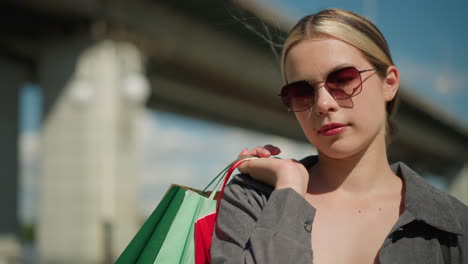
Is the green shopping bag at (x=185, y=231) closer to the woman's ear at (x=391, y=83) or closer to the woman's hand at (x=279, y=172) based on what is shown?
the woman's hand at (x=279, y=172)

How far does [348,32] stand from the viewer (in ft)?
5.91

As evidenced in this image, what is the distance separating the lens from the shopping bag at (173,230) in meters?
1.87

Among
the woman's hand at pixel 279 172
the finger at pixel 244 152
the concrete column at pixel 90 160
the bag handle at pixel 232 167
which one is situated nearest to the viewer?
the woman's hand at pixel 279 172

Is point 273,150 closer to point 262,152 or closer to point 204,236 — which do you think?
point 262,152

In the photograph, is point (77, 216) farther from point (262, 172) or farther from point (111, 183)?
point (262, 172)

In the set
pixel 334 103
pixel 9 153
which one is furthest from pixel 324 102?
pixel 9 153

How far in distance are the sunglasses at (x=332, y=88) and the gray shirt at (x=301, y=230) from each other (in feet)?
1.04

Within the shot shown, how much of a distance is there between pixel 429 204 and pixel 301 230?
408mm

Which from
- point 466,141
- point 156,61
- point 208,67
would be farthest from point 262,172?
point 466,141

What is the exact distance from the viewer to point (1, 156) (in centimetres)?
1584

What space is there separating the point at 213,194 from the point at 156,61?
15188 mm

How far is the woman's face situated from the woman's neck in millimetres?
77

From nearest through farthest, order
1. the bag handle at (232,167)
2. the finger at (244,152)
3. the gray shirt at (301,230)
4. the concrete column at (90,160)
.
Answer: the gray shirt at (301,230), the bag handle at (232,167), the finger at (244,152), the concrete column at (90,160)

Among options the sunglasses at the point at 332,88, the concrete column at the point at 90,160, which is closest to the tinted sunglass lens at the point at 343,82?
the sunglasses at the point at 332,88
